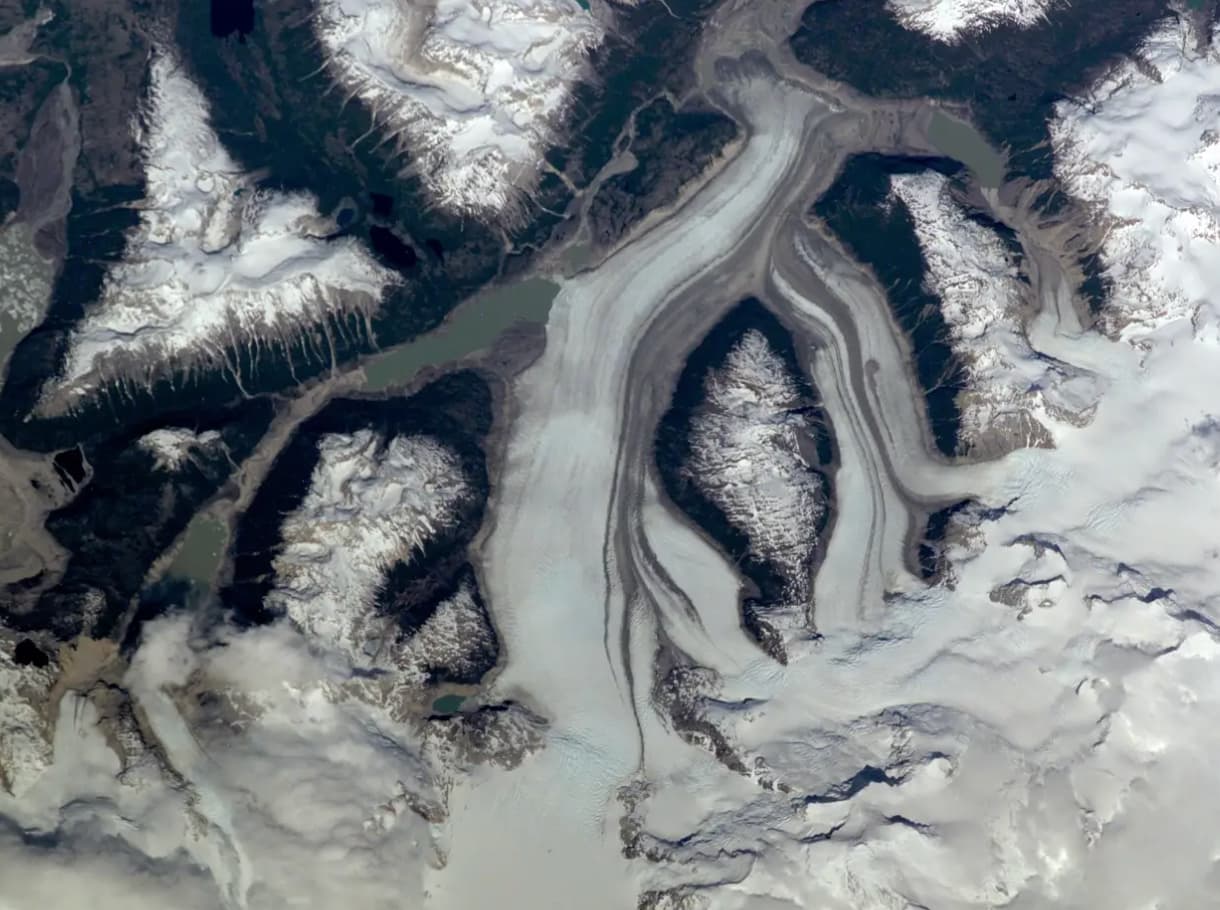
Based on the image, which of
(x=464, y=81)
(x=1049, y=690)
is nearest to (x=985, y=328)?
(x=1049, y=690)

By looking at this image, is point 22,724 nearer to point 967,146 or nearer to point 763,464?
point 763,464

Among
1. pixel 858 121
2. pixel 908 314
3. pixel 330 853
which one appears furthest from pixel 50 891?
pixel 858 121

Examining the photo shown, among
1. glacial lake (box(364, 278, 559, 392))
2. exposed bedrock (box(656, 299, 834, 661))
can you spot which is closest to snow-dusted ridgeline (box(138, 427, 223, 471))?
glacial lake (box(364, 278, 559, 392))

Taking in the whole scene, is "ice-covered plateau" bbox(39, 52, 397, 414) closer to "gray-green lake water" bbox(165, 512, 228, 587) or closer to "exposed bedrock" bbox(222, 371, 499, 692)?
"exposed bedrock" bbox(222, 371, 499, 692)

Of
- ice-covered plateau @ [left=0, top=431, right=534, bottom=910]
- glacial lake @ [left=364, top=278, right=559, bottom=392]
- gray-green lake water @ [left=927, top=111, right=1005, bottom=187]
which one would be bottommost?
ice-covered plateau @ [left=0, top=431, right=534, bottom=910]

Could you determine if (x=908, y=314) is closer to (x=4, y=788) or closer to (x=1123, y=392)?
(x=1123, y=392)

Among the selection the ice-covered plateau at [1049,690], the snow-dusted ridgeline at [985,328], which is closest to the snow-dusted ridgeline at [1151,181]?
the ice-covered plateau at [1049,690]
